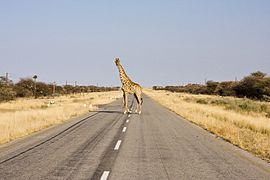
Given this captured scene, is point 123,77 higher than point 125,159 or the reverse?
higher

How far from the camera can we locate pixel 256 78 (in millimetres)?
73062

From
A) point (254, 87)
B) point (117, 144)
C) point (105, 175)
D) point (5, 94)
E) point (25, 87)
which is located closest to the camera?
point (105, 175)

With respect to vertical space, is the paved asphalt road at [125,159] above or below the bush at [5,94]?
below

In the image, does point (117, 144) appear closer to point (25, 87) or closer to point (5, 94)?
point (5, 94)

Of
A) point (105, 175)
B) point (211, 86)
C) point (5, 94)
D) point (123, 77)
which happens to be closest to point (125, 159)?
point (105, 175)

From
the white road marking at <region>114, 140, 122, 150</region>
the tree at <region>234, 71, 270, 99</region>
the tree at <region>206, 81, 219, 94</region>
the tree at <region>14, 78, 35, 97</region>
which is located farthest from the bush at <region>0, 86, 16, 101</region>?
the tree at <region>206, 81, 219, 94</region>

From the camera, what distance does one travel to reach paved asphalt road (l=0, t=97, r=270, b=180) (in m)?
7.75

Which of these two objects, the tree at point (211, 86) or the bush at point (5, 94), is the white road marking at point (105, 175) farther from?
the tree at point (211, 86)

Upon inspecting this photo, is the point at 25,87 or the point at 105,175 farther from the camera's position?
the point at 25,87

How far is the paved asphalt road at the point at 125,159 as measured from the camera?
775 centimetres

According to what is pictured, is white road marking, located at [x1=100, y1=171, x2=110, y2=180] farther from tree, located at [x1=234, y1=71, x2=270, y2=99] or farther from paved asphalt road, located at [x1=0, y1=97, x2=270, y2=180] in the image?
tree, located at [x1=234, y1=71, x2=270, y2=99]

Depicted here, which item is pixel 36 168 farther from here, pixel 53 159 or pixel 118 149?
pixel 118 149

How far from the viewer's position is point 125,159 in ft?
31.1

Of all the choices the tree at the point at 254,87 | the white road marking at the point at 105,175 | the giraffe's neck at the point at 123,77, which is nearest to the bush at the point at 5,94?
the giraffe's neck at the point at 123,77
